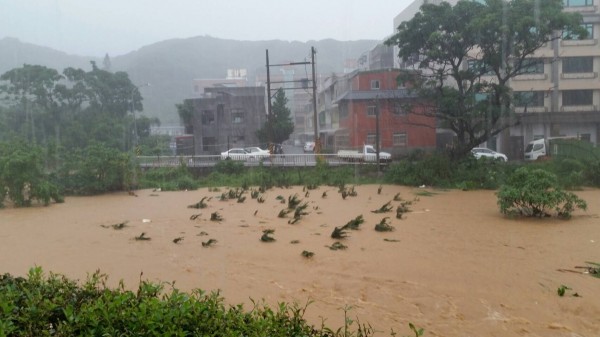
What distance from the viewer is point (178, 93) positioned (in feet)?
140

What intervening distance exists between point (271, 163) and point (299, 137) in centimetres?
3123

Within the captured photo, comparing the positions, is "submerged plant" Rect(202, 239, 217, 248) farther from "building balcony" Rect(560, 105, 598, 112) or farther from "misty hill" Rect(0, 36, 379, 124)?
"building balcony" Rect(560, 105, 598, 112)

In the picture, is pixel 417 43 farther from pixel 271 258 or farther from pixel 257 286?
pixel 257 286

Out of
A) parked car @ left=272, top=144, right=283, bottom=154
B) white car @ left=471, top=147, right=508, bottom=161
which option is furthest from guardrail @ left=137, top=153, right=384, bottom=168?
parked car @ left=272, top=144, right=283, bottom=154

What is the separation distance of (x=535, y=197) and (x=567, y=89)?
24.2 meters

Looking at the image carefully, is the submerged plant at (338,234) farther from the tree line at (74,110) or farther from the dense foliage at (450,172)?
the tree line at (74,110)

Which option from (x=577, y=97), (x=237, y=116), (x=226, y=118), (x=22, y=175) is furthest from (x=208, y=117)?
(x=577, y=97)

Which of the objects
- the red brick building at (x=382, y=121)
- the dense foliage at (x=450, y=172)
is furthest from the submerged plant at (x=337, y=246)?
the red brick building at (x=382, y=121)

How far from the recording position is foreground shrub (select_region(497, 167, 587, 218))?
12117 mm

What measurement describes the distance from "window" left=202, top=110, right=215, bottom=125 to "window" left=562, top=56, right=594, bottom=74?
2232 cm

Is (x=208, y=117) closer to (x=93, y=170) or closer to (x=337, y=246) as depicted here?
(x=93, y=170)

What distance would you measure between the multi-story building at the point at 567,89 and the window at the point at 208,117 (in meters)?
18.4

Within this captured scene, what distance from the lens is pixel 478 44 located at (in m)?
21.6

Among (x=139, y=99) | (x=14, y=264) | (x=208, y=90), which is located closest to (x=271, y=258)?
(x=14, y=264)
